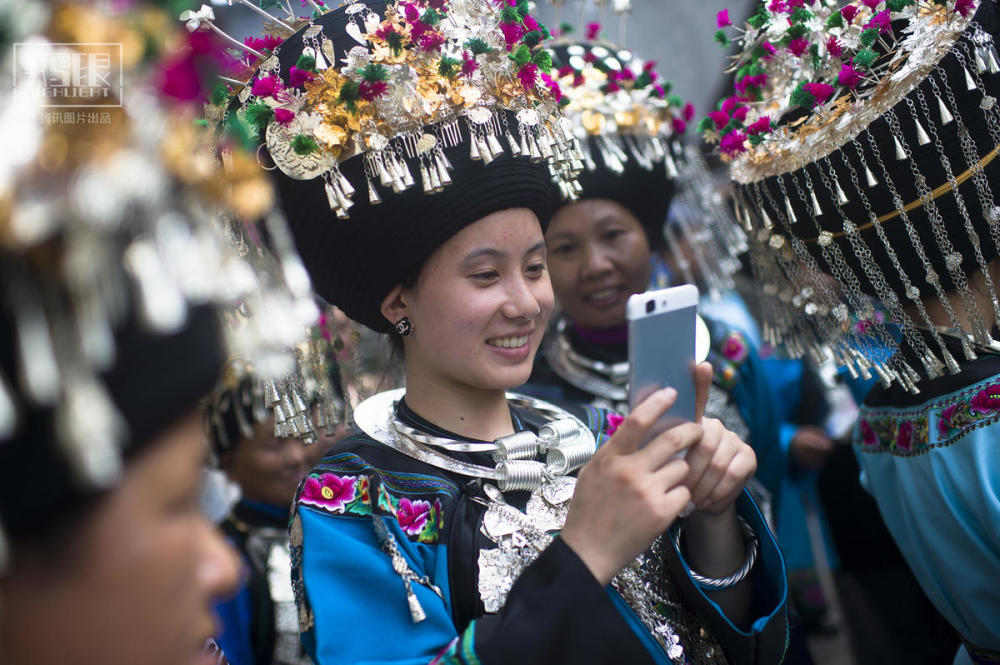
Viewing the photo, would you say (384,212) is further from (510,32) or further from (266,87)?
(510,32)

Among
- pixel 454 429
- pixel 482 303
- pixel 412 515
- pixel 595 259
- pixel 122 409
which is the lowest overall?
pixel 412 515

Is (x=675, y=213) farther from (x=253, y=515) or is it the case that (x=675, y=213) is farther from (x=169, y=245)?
(x=169, y=245)

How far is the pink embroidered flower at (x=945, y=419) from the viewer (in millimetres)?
1681

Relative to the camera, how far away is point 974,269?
1.73m

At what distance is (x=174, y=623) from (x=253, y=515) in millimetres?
1862

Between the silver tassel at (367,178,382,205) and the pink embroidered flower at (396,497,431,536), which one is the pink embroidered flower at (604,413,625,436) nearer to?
the pink embroidered flower at (396,497,431,536)

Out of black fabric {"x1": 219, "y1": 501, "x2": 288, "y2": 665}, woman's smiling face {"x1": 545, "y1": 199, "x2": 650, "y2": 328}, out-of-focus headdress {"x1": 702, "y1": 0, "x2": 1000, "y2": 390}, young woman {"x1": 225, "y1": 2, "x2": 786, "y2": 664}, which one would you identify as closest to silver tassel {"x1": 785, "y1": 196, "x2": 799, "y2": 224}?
out-of-focus headdress {"x1": 702, "y1": 0, "x2": 1000, "y2": 390}

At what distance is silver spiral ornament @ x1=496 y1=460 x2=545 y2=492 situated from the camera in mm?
1592

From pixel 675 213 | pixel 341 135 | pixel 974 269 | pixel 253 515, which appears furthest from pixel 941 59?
pixel 253 515

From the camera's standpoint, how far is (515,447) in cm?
163

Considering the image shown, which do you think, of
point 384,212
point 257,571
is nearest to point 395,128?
point 384,212

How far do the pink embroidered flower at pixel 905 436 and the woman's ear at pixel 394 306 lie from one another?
1184 millimetres

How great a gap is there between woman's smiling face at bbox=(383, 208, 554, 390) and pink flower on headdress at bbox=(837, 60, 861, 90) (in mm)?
772

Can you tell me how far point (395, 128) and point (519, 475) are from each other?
75 centimetres
